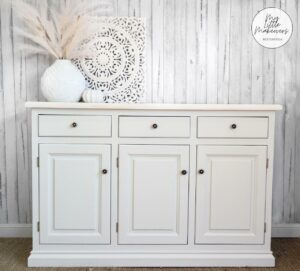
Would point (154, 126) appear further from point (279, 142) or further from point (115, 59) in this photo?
point (279, 142)

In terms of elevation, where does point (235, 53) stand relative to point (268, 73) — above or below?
above

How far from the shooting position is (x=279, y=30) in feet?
9.14

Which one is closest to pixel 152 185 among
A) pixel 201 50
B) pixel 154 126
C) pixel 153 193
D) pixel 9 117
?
pixel 153 193

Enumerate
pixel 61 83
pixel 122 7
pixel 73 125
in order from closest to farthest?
1. pixel 73 125
2. pixel 61 83
3. pixel 122 7

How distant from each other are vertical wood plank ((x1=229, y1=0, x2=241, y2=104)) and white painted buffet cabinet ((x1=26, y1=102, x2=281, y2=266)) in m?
0.55

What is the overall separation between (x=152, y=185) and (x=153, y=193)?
0.05m

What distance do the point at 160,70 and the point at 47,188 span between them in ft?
3.65

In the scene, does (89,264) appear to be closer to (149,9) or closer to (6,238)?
(6,238)

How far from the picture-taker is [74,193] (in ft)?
7.49

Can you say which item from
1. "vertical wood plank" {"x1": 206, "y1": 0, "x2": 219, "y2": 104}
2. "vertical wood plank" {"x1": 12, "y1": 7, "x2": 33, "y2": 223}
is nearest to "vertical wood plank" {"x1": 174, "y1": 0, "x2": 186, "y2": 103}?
"vertical wood plank" {"x1": 206, "y1": 0, "x2": 219, "y2": 104}

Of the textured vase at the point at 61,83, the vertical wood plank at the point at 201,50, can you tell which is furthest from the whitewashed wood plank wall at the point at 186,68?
the textured vase at the point at 61,83

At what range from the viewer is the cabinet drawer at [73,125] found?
7.38ft

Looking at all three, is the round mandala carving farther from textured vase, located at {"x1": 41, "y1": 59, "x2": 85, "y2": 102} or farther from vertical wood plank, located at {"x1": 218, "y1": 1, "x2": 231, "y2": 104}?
vertical wood plank, located at {"x1": 218, "y1": 1, "x2": 231, "y2": 104}

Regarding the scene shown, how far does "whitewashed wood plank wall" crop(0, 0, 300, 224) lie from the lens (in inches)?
108
